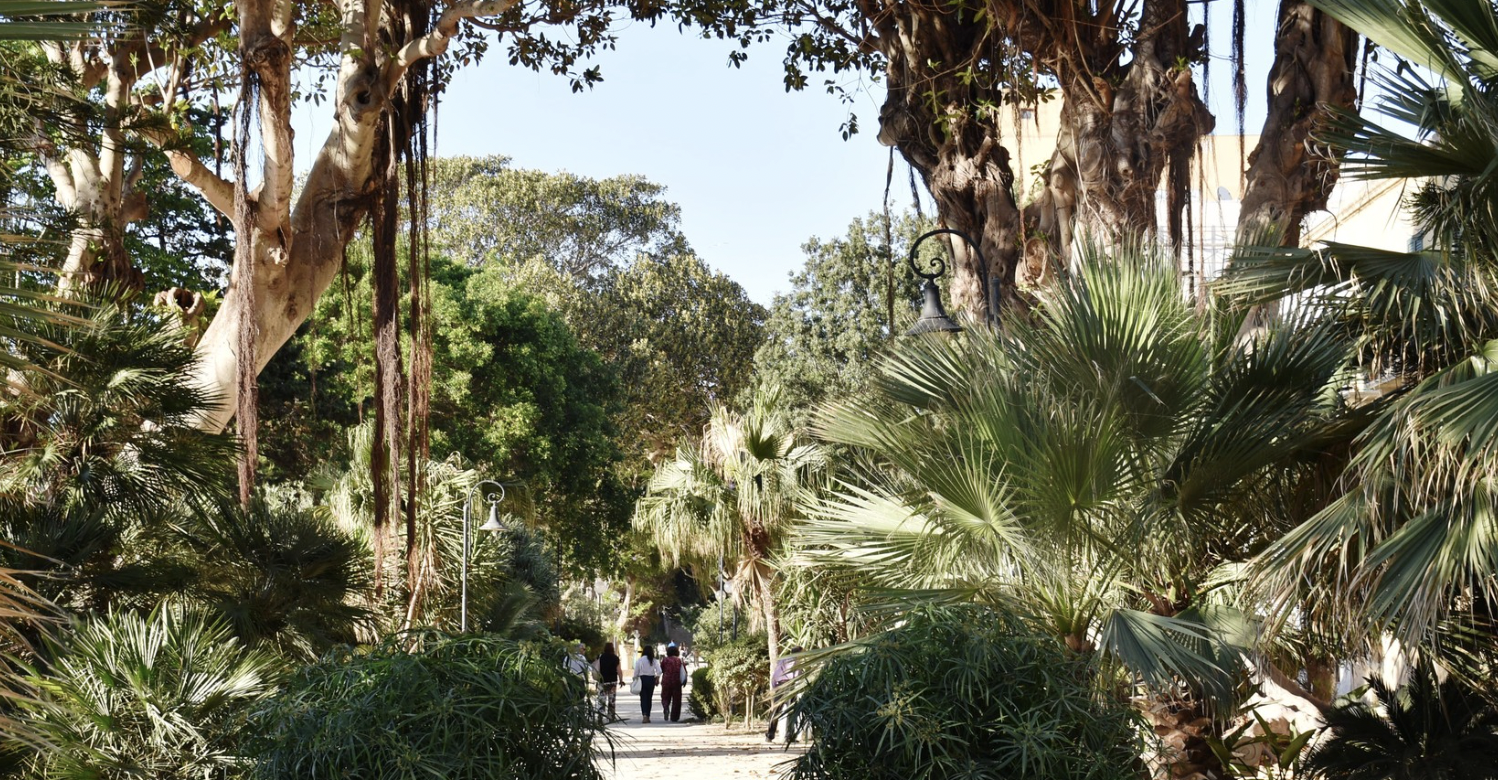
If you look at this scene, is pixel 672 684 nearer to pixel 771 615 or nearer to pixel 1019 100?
pixel 771 615

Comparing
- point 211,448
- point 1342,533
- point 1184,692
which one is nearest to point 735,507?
point 211,448

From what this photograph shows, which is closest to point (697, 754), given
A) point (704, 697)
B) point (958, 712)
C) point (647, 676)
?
point (647, 676)

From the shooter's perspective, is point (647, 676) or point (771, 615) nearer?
point (771, 615)

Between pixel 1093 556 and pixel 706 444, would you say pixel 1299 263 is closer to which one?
pixel 1093 556

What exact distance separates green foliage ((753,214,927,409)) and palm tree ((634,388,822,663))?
587 inches

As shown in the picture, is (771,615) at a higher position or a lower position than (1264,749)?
higher

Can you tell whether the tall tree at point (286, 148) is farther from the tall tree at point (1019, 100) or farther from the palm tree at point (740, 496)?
the palm tree at point (740, 496)

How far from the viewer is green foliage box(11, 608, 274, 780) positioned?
6168 mm

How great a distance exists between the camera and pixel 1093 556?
662 centimetres

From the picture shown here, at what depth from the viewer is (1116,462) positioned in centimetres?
632

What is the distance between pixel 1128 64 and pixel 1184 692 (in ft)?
Result: 18.9

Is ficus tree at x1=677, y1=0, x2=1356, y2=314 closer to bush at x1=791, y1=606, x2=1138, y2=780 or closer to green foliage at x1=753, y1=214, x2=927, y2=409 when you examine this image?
bush at x1=791, y1=606, x2=1138, y2=780

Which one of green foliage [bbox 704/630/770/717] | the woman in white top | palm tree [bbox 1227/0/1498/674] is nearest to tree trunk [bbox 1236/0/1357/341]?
palm tree [bbox 1227/0/1498/674]

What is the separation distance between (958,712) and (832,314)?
29353mm
